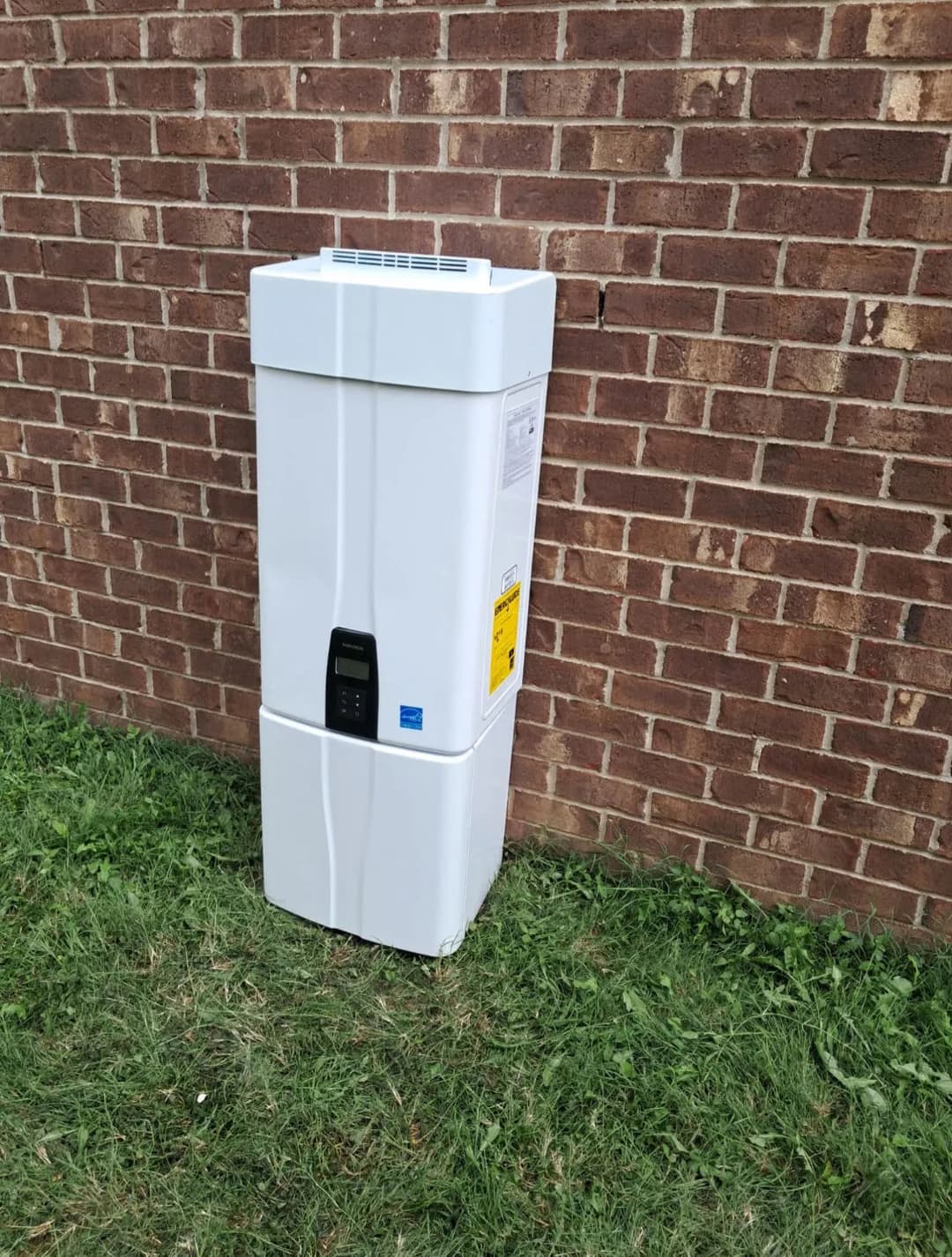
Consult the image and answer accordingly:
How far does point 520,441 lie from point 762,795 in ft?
3.38

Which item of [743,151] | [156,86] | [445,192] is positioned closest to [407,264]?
[445,192]

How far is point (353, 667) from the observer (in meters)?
2.24

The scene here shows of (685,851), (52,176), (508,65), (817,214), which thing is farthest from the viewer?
(52,176)

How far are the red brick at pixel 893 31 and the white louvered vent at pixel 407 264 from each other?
2.60ft

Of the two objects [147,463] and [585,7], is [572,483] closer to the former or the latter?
[585,7]

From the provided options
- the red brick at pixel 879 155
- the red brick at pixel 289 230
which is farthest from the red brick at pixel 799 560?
the red brick at pixel 289 230

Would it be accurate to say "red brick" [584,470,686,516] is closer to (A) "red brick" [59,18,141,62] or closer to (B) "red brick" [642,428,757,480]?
(B) "red brick" [642,428,757,480]

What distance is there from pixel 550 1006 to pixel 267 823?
79 cm

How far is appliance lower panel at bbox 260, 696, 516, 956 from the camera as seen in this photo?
89.7 inches

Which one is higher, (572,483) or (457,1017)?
(572,483)

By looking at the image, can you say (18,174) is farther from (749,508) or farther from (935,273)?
(935,273)

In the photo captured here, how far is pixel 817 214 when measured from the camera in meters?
2.07

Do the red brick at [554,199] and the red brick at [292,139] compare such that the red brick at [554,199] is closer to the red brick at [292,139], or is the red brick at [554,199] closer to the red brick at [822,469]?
the red brick at [292,139]

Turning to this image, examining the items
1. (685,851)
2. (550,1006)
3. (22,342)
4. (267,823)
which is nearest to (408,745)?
(267,823)
